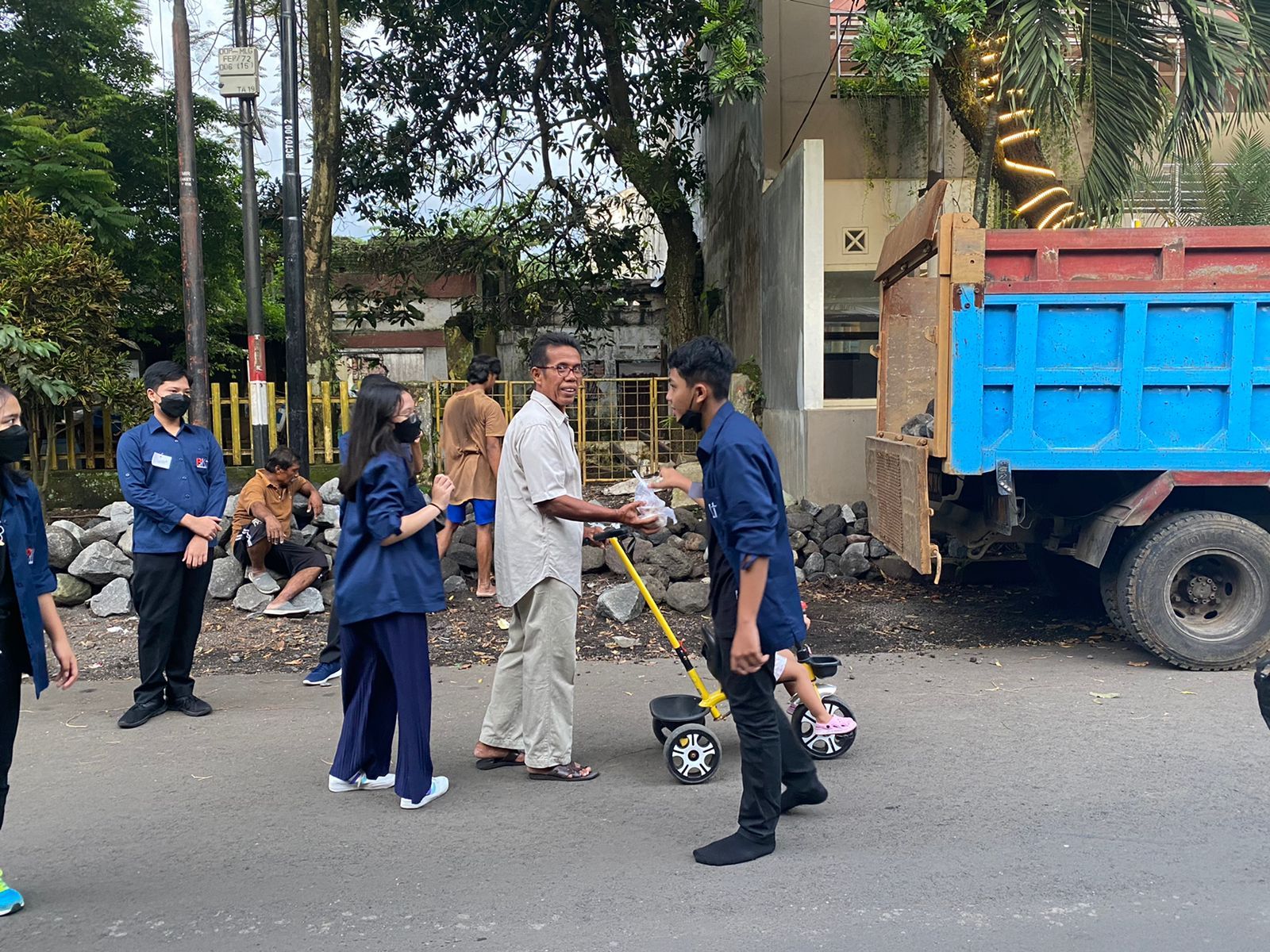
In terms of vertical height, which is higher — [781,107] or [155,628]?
[781,107]

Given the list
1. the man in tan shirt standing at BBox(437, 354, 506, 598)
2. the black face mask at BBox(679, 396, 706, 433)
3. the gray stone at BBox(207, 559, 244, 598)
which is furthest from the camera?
the man in tan shirt standing at BBox(437, 354, 506, 598)

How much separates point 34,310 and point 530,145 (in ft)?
23.5

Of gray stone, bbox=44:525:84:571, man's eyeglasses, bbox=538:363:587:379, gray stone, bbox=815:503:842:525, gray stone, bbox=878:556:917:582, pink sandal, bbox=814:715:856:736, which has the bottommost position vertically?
pink sandal, bbox=814:715:856:736

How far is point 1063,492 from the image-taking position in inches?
242

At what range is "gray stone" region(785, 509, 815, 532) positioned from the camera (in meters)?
8.27

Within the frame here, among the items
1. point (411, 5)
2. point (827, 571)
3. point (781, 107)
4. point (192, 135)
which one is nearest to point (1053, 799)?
point (827, 571)

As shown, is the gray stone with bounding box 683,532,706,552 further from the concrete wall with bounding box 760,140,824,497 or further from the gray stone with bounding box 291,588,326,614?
the gray stone with bounding box 291,588,326,614

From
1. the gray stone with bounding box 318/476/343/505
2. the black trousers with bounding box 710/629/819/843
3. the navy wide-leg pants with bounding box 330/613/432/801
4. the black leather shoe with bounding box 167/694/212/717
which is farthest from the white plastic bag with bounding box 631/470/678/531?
the gray stone with bounding box 318/476/343/505

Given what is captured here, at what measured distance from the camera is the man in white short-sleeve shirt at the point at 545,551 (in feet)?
13.7

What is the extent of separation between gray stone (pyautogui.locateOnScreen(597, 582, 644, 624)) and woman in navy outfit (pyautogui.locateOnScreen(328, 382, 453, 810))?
287 centimetres

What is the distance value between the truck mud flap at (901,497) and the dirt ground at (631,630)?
2.17 ft

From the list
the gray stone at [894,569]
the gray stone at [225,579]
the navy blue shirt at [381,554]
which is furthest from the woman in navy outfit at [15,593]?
the gray stone at [894,569]

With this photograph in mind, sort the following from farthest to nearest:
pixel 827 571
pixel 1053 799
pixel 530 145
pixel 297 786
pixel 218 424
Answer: pixel 530 145
pixel 218 424
pixel 827 571
pixel 297 786
pixel 1053 799

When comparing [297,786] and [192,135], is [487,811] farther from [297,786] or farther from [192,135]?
[192,135]
